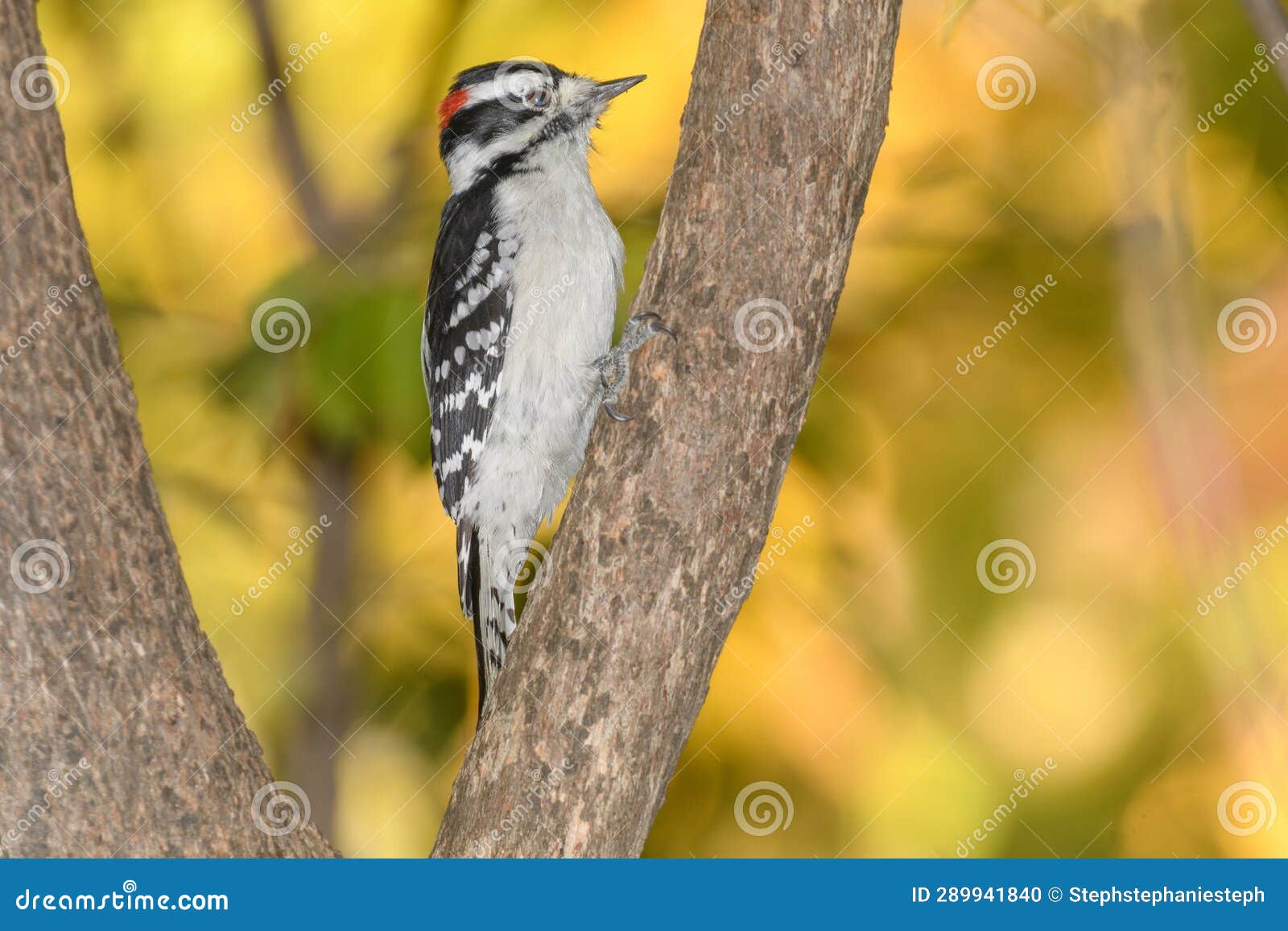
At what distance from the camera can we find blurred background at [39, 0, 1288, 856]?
3371 mm

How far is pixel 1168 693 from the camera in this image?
3.72 metres

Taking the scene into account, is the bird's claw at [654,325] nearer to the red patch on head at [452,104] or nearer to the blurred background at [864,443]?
the red patch on head at [452,104]

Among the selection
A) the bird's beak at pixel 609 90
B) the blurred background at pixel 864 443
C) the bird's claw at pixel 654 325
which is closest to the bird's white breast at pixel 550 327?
the bird's beak at pixel 609 90

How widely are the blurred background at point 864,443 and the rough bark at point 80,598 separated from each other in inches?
61.7

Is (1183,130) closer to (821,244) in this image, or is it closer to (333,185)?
(821,244)

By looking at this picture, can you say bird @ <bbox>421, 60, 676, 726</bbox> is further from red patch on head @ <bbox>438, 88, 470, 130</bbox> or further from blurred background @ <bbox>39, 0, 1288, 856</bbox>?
blurred background @ <bbox>39, 0, 1288, 856</bbox>

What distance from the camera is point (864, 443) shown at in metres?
3.60

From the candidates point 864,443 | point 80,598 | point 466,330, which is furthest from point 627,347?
point 864,443

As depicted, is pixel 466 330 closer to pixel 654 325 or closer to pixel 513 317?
pixel 513 317

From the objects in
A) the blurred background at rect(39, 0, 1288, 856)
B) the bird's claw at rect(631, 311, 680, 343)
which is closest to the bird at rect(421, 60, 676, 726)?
the bird's claw at rect(631, 311, 680, 343)

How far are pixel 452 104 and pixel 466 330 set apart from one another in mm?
582

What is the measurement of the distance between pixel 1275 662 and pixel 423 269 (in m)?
2.40

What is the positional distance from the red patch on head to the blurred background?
0.61m

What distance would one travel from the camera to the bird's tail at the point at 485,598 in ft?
7.52
